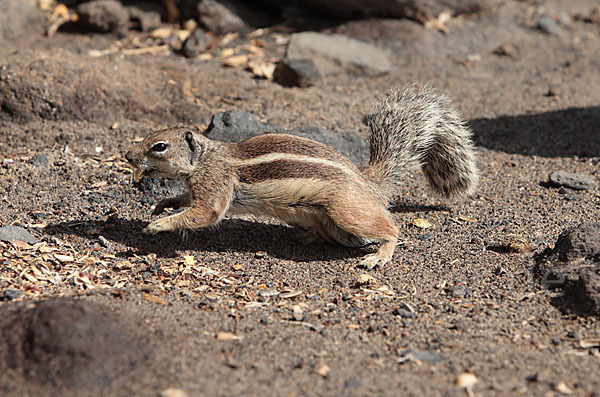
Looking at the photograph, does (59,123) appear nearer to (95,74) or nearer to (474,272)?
(95,74)

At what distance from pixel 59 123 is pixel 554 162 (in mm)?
5792

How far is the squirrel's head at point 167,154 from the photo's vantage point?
17.6 ft

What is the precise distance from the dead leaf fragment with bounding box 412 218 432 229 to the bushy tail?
38 cm

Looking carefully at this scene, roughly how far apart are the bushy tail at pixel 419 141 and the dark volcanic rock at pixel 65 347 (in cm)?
288

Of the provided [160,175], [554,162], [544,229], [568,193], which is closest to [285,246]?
[160,175]

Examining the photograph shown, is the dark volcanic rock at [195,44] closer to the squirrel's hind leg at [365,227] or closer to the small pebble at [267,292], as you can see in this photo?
the squirrel's hind leg at [365,227]

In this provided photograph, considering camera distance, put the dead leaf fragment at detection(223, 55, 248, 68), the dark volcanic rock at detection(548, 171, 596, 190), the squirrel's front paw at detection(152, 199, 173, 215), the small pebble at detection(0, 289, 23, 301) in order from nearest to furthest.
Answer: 1. the small pebble at detection(0, 289, 23, 301)
2. the squirrel's front paw at detection(152, 199, 173, 215)
3. the dark volcanic rock at detection(548, 171, 596, 190)
4. the dead leaf fragment at detection(223, 55, 248, 68)

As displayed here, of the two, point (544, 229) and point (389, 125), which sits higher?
point (389, 125)

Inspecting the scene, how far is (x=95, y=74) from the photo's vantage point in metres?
8.13

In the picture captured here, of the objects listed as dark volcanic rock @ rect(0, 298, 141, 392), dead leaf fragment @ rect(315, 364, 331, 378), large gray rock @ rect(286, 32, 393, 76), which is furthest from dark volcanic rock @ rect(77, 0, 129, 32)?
dead leaf fragment @ rect(315, 364, 331, 378)

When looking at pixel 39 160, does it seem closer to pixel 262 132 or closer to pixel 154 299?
pixel 262 132

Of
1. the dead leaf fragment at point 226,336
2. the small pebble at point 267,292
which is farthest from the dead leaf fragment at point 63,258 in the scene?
the dead leaf fragment at point 226,336

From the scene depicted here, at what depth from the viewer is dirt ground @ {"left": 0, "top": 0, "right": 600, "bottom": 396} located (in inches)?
148

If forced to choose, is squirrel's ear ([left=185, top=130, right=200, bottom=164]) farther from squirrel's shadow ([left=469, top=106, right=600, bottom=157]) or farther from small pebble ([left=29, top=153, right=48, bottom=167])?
squirrel's shadow ([left=469, top=106, right=600, bottom=157])
